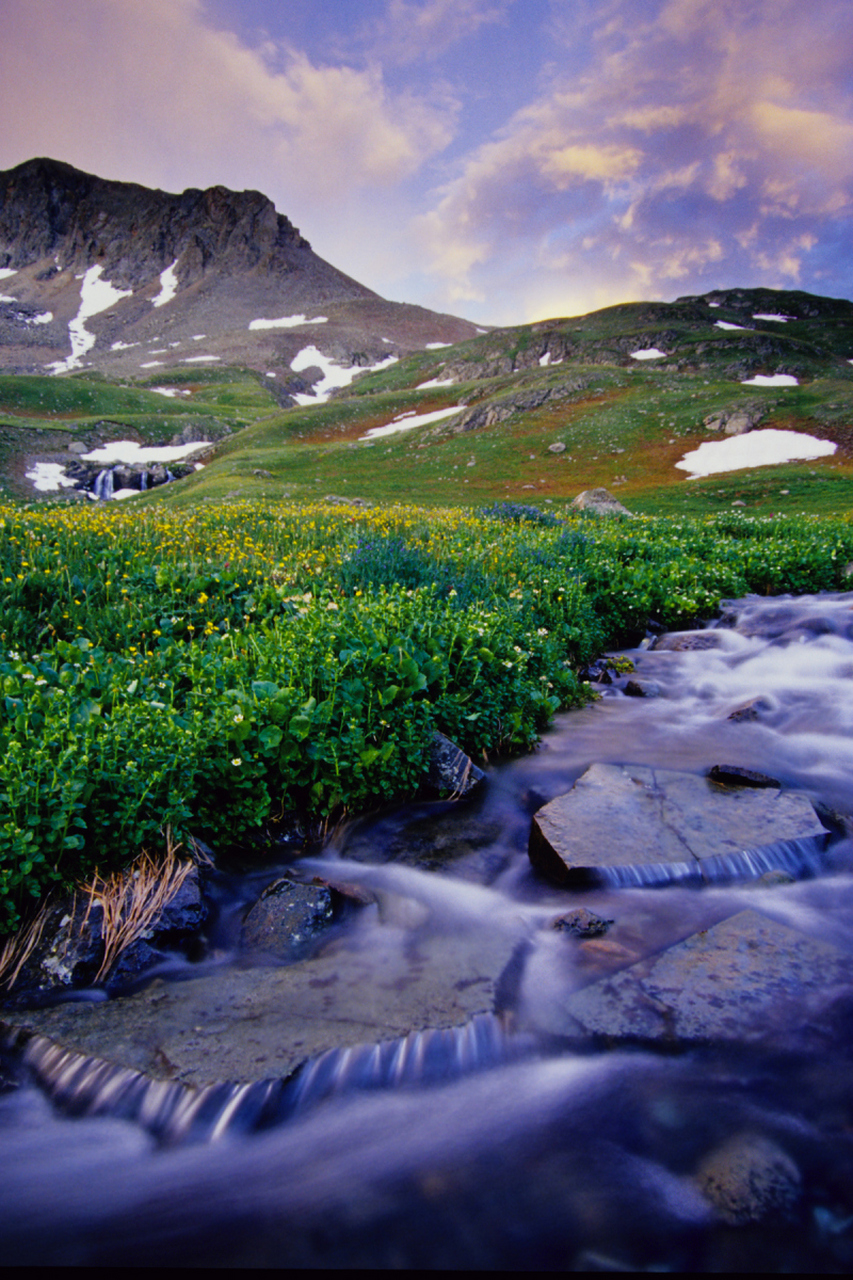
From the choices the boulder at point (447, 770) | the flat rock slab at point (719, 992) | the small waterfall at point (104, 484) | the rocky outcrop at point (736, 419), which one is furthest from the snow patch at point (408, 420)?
the flat rock slab at point (719, 992)

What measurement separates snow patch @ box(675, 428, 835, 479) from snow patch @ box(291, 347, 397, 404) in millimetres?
94670

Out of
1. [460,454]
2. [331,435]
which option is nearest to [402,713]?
[460,454]

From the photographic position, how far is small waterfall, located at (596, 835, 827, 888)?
14.8 ft

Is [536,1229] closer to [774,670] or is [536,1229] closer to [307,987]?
[307,987]

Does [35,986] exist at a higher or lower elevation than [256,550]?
lower

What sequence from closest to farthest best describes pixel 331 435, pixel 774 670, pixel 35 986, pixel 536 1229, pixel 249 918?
1. pixel 536 1229
2. pixel 35 986
3. pixel 249 918
4. pixel 774 670
5. pixel 331 435

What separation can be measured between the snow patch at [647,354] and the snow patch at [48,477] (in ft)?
215

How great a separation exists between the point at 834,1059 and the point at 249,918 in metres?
3.31

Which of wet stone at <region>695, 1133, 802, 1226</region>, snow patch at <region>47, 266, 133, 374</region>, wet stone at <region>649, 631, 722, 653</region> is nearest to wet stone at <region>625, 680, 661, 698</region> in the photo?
wet stone at <region>649, 631, 722, 653</region>

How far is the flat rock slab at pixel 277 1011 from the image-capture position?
3.07 m

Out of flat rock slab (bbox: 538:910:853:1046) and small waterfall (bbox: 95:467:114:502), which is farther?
small waterfall (bbox: 95:467:114:502)

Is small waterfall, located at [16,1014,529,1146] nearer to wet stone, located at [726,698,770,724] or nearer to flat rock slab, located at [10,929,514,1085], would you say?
flat rock slab, located at [10,929,514,1085]

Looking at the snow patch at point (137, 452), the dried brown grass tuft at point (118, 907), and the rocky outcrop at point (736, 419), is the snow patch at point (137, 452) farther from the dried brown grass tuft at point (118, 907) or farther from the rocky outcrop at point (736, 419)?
the dried brown grass tuft at point (118, 907)

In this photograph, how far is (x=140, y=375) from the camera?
116 meters
